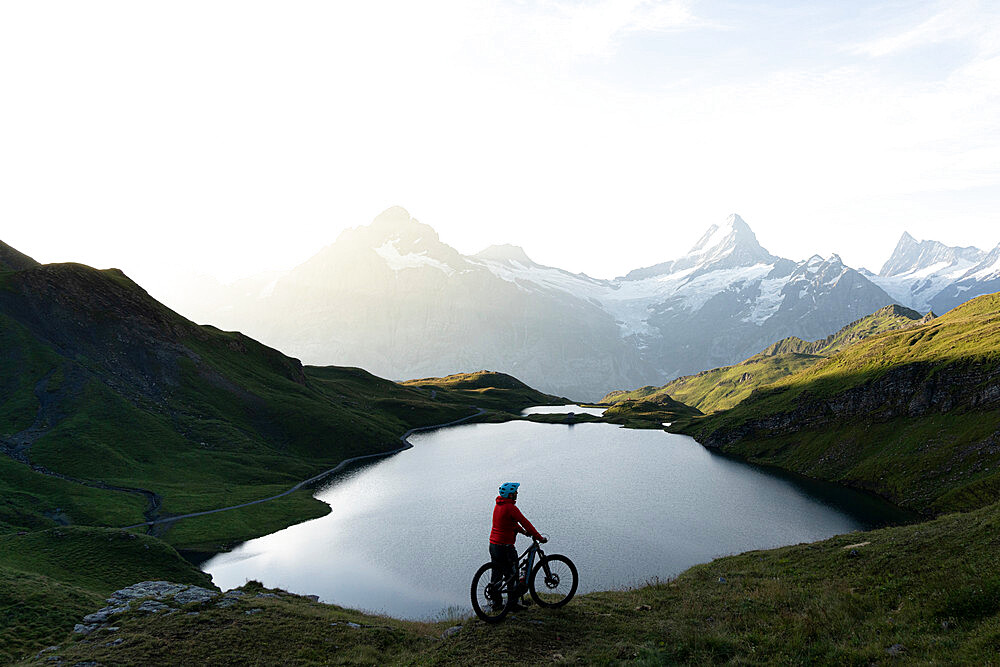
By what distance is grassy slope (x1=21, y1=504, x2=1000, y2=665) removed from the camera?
47.9 feet

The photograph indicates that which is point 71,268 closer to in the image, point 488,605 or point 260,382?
point 260,382

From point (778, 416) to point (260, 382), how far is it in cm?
14896

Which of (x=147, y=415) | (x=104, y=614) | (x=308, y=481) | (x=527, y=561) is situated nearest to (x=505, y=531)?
(x=527, y=561)

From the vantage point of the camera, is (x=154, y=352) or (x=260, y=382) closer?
(x=154, y=352)

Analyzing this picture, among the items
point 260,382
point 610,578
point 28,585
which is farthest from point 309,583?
point 260,382

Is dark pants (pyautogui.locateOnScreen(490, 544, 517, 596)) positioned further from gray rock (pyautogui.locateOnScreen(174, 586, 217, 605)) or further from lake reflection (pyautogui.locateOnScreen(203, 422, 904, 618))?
lake reflection (pyautogui.locateOnScreen(203, 422, 904, 618))

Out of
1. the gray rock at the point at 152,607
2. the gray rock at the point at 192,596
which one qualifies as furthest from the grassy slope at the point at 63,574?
the gray rock at the point at 192,596

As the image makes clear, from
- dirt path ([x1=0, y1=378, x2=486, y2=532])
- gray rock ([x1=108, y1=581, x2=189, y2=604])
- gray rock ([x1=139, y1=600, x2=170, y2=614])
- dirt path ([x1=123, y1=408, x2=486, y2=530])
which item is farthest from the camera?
dirt path ([x1=0, y1=378, x2=486, y2=532])

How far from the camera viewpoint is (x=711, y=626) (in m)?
18.3

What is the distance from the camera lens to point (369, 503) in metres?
85.8

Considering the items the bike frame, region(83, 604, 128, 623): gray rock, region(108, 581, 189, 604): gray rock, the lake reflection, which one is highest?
the bike frame

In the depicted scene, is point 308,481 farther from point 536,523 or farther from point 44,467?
point 536,523

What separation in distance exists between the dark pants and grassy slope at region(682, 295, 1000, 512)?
7837cm

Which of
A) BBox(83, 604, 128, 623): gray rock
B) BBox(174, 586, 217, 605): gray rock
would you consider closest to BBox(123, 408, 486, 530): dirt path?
BBox(174, 586, 217, 605): gray rock
